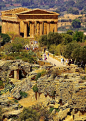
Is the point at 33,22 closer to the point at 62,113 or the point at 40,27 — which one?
the point at 40,27

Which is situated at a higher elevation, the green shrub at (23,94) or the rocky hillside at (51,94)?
the rocky hillside at (51,94)

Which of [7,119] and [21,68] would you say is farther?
[21,68]

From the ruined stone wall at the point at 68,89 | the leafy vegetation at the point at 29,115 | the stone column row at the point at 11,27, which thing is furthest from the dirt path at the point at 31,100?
the stone column row at the point at 11,27

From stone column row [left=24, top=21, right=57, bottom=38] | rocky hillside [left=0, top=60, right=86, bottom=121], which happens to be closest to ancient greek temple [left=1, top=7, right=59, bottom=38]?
stone column row [left=24, top=21, right=57, bottom=38]

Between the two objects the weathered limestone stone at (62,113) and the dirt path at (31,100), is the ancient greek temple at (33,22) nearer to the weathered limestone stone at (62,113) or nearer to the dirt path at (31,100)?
the dirt path at (31,100)

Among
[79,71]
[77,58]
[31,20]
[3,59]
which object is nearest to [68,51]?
[77,58]

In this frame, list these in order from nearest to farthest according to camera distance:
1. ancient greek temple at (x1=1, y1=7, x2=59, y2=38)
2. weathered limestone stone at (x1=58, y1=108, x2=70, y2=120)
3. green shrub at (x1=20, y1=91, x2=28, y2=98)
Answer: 1. weathered limestone stone at (x1=58, y1=108, x2=70, y2=120)
2. green shrub at (x1=20, y1=91, x2=28, y2=98)
3. ancient greek temple at (x1=1, y1=7, x2=59, y2=38)

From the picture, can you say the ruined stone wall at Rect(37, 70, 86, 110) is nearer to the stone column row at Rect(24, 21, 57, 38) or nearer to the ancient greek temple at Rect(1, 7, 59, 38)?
the ancient greek temple at Rect(1, 7, 59, 38)

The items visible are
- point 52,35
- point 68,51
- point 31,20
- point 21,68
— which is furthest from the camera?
point 31,20

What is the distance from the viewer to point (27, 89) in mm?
34000

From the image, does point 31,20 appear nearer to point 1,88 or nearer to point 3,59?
point 3,59

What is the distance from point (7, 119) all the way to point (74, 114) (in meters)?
4.88

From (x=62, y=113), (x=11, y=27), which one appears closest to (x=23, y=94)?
(x=62, y=113)

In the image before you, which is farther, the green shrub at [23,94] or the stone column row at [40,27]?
the stone column row at [40,27]
